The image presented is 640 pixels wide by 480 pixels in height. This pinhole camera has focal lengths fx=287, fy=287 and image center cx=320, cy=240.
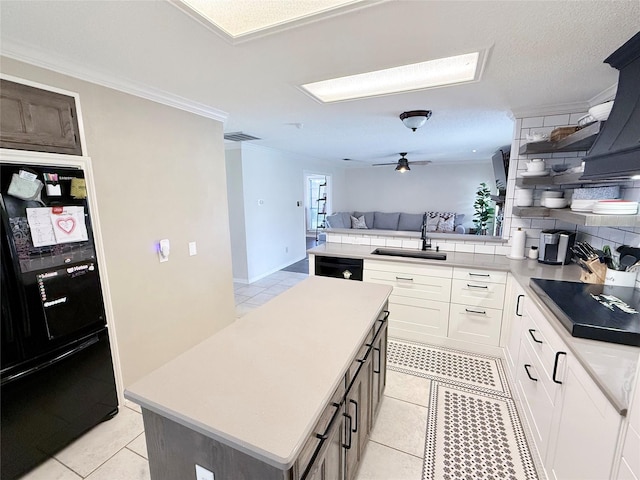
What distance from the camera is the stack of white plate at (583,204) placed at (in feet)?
6.07

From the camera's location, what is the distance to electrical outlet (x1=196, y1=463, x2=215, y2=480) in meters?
0.89

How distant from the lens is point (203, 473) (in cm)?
91

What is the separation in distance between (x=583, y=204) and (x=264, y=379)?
228cm

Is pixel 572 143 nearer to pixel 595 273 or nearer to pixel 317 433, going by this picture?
pixel 595 273

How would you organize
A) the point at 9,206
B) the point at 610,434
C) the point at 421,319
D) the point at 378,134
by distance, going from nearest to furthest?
1. the point at 610,434
2. the point at 9,206
3. the point at 421,319
4. the point at 378,134

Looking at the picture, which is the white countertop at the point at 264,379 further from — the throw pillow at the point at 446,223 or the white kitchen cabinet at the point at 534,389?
the throw pillow at the point at 446,223

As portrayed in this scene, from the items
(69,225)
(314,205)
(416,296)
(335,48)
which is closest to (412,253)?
(416,296)

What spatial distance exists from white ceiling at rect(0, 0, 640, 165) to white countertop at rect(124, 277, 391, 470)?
142 cm

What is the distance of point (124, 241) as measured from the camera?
6.77 feet

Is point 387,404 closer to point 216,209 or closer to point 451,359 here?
point 451,359

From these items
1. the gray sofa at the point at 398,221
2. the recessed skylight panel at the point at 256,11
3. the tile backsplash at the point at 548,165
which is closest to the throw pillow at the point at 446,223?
the gray sofa at the point at 398,221

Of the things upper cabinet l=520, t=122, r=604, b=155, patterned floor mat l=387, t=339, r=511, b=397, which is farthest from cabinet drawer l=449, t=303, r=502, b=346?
upper cabinet l=520, t=122, r=604, b=155

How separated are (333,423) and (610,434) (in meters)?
0.94

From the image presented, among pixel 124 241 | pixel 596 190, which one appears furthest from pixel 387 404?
pixel 124 241
